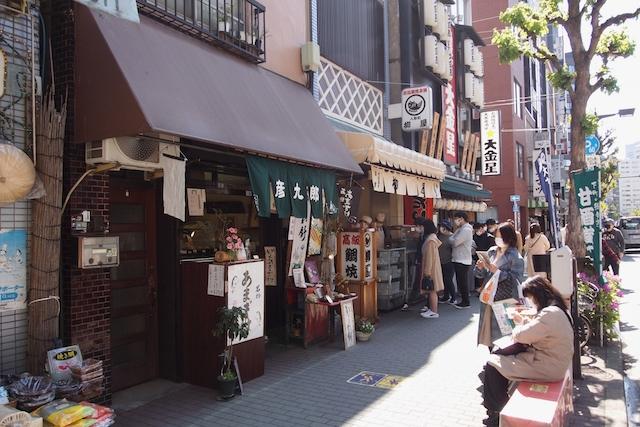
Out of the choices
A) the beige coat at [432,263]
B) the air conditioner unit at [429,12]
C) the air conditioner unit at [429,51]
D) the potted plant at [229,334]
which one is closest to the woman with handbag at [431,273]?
the beige coat at [432,263]

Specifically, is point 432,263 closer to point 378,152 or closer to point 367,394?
point 378,152

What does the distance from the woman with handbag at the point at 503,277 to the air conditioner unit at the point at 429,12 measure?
1045 centimetres

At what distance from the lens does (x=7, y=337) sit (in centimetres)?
487

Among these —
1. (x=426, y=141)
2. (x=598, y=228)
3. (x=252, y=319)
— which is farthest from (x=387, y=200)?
(x=252, y=319)

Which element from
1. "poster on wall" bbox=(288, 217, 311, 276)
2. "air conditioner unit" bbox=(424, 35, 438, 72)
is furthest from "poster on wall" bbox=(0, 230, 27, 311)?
"air conditioner unit" bbox=(424, 35, 438, 72)

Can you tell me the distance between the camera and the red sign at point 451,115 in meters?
17.3

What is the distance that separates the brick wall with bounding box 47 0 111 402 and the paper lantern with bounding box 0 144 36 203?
0.61 m

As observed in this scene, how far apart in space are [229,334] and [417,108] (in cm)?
960

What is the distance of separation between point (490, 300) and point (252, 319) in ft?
10.6

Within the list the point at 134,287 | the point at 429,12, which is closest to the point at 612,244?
the point at 429,12

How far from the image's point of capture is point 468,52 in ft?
63.2

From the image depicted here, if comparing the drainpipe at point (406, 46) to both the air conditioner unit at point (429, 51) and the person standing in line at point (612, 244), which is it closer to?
the air conditioner unit at point (429, 51)

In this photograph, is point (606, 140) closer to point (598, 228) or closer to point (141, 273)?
point (598, 228)

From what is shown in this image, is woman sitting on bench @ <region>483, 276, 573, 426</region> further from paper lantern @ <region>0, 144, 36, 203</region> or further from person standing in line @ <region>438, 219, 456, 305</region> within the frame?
person standing in line @ <region>438, 219, 456, 305</region>
